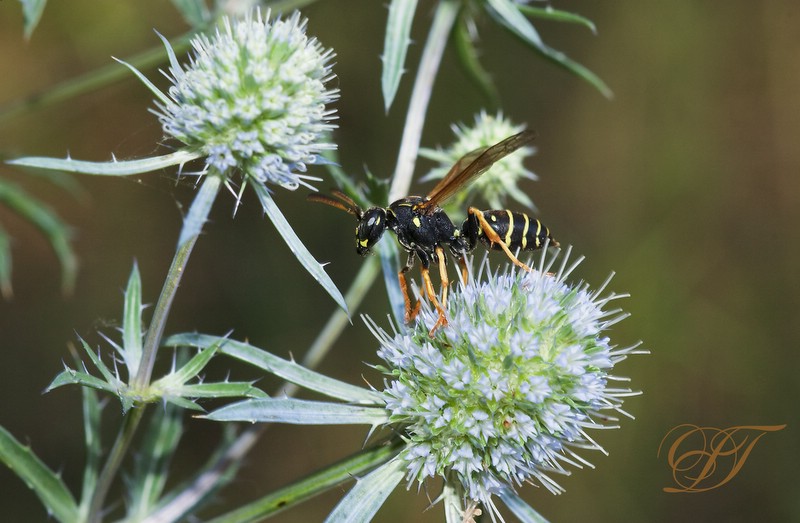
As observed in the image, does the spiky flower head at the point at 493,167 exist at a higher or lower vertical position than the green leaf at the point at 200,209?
higher

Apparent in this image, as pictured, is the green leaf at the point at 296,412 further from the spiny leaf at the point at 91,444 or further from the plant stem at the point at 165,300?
the spiny leaf at the point at 91,444

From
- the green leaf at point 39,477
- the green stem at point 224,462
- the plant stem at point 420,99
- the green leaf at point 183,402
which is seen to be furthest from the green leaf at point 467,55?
the green leaf at point 39,477

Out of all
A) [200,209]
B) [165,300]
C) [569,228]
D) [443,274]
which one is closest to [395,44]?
[443,274]

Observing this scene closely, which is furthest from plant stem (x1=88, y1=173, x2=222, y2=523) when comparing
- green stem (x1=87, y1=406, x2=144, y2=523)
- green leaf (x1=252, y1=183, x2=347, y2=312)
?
green leaf (x1=252, y1=183, x2=347, y2=312)

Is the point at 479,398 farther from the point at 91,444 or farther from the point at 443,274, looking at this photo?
the point at 91,444

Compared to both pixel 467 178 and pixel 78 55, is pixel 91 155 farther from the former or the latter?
pixel 467 178
